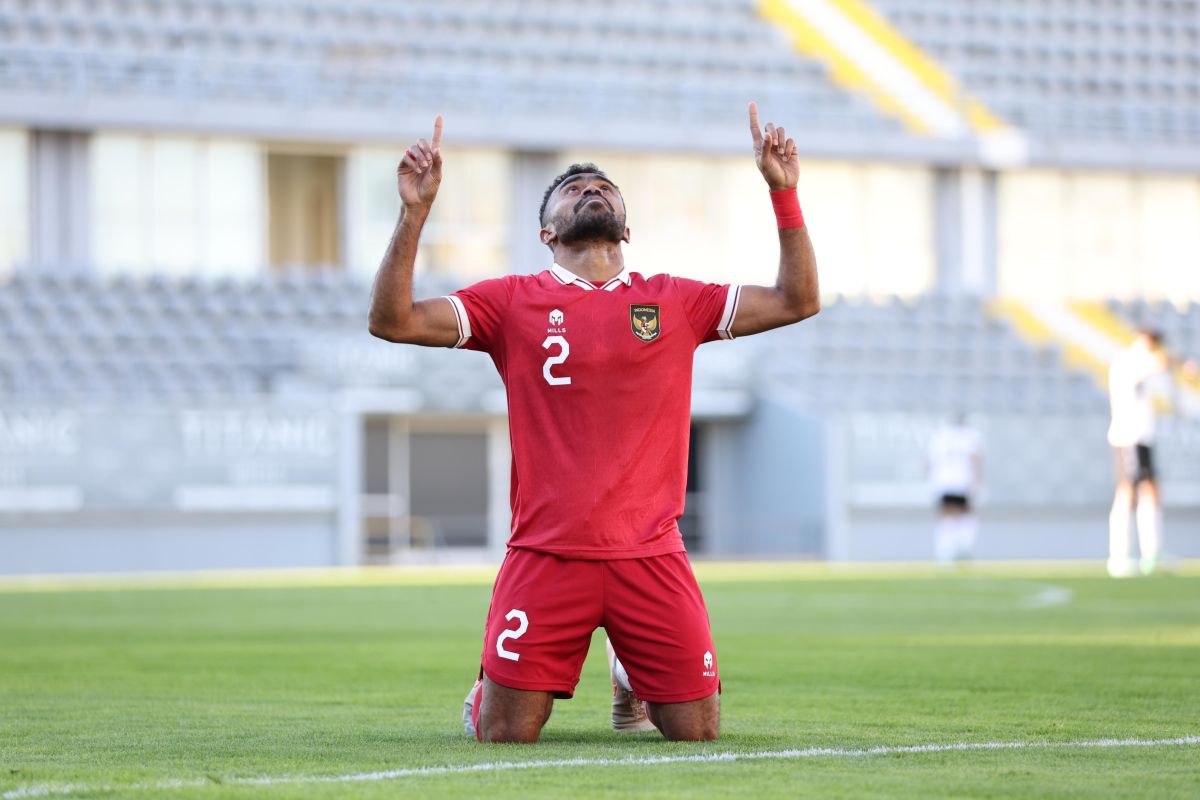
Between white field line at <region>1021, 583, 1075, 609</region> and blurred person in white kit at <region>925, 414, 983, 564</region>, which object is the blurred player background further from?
white field line at <region>1021, 583, 1075, 609</region>

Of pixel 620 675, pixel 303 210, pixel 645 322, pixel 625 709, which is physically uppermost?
pixel 303 210

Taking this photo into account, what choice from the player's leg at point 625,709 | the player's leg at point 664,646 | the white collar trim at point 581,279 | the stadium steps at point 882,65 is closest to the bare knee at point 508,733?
the player's leg at point 664,646

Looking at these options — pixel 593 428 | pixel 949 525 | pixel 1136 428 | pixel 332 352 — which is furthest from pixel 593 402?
pixel 332 352

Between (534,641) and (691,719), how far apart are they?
1.77ft

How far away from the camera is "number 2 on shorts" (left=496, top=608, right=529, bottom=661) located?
5648 millimetres

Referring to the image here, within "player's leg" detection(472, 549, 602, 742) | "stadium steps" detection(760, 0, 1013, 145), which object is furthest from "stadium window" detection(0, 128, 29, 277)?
"player's leg" detection(472, 549, 602, 742)

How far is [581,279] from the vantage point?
593cm

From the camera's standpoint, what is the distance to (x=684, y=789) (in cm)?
451

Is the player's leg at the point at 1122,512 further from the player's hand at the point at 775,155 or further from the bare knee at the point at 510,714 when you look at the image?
the bare knee at the point at 510,714

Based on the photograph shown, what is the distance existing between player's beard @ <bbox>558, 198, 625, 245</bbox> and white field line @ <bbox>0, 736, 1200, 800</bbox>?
1.67 meters

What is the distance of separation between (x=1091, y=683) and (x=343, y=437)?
18071 millimetres

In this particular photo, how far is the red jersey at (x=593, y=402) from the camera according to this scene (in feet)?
18.7

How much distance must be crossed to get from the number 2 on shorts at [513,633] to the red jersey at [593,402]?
0.71 feet

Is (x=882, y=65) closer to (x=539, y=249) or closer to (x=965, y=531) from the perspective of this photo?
(x=539, y=249)
